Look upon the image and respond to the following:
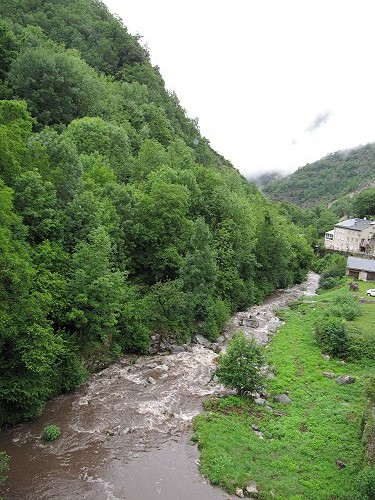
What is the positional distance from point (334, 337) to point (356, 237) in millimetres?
90902

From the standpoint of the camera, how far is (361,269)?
84.2m

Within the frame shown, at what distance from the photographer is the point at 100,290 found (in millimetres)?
35125

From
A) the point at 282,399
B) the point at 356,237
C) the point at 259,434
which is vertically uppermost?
the point at 356,237

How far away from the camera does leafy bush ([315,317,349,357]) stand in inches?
1812

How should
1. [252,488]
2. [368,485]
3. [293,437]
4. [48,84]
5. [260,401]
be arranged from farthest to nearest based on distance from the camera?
[48,84] < [260,401] < [293,437] < [252,488] < [368,485]

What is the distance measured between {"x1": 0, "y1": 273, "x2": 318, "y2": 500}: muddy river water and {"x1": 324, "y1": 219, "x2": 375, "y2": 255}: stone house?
333ft

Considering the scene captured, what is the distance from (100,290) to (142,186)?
24.7 metres

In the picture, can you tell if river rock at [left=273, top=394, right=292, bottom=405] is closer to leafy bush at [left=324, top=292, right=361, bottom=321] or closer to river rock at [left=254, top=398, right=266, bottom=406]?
river rock at [left=254, top=398, right=266, bottom=406]

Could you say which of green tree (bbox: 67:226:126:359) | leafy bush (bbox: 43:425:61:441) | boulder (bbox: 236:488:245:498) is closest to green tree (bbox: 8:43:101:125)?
green tree (bbox: 67:226:126:359)

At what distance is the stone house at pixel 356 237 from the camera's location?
129m

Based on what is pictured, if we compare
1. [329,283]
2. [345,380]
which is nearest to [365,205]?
[329,283]

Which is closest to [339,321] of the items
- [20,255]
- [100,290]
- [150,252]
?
Answer: [150,252]

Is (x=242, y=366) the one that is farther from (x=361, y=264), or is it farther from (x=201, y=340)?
(x=361, y=264)

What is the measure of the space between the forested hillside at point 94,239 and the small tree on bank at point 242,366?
10.6 metres
